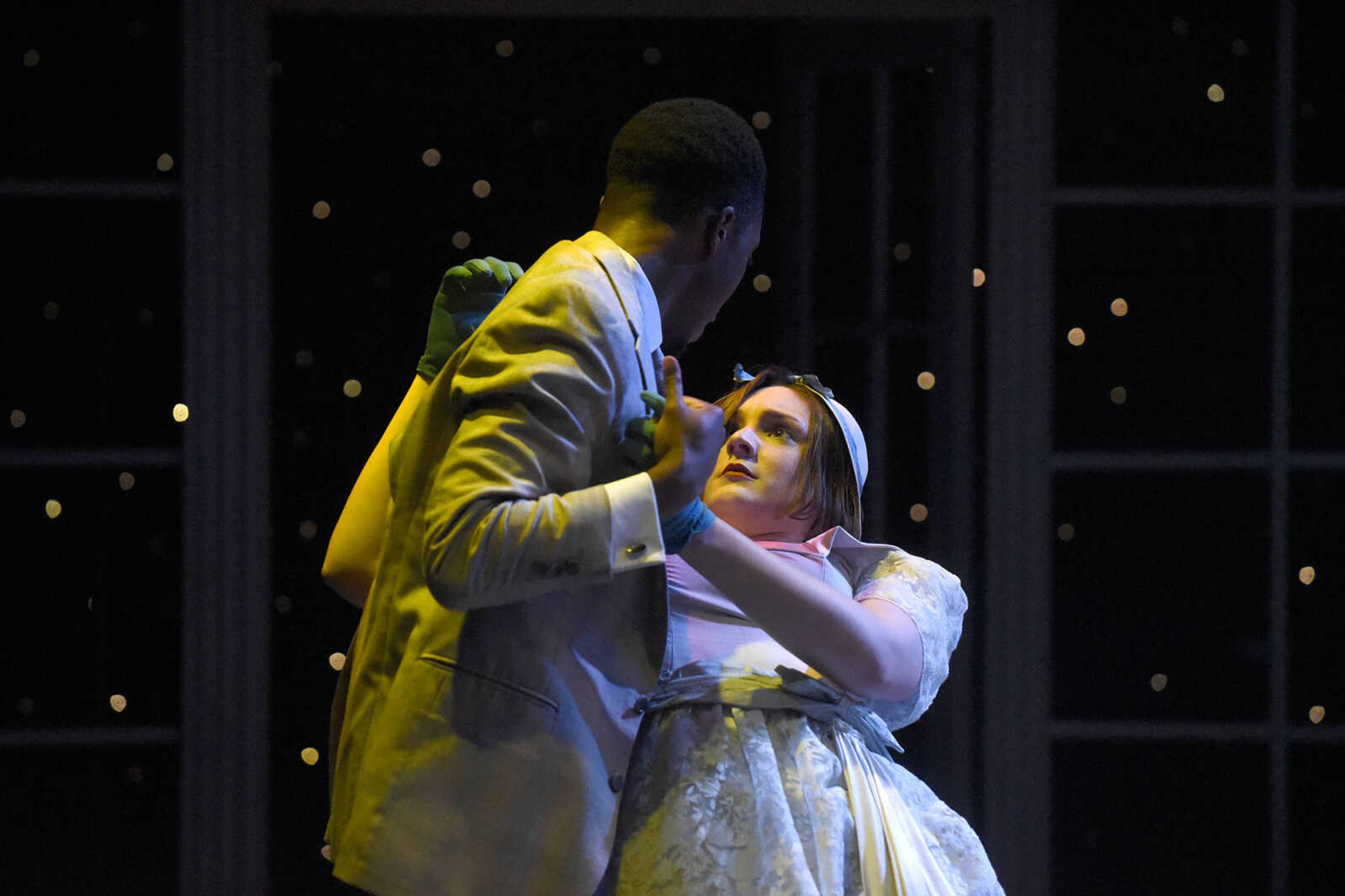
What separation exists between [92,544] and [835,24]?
1805 millimetres

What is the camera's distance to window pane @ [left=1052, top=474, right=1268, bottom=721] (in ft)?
8.96

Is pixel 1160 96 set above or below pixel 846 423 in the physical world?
above

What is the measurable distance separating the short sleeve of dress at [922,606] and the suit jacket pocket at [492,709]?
0.55m

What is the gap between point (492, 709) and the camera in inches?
52.7

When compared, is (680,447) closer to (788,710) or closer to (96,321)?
(788,710)

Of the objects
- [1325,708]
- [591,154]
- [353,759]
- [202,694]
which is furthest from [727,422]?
[1325,708]

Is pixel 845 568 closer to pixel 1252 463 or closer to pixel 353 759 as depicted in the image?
pixel 353 759

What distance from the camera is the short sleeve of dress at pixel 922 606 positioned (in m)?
1.76

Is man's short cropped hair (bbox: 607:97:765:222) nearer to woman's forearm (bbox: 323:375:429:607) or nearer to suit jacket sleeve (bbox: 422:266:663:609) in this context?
suit jacket sleeve (bbox: 422:266:663:609)

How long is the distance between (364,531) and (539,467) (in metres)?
0.49

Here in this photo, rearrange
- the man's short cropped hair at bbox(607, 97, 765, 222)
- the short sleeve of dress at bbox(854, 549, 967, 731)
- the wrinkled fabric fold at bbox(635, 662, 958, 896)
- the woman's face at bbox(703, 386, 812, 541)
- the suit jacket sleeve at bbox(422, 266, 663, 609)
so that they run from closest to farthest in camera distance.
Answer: the suit jacket sleeve at bbox(422, 266, 663, 609)
the man's short cropped hair at bbox(607, 97, 765, 222)
the wrinkled fabric fold at bbox(635, 662, 958, 896)
the short sleeve of dress at bbox(854, 549, 967, 731)
the woman's face at bbox(703, 386, 812, 541)

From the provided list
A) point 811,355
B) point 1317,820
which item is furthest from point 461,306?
point 1317,820

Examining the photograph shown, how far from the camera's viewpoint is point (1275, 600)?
270 centimetres

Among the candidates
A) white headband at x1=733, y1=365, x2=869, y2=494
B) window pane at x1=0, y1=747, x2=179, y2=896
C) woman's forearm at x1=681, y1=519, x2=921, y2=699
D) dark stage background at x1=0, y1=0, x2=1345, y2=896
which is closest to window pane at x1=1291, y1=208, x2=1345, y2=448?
dark stage background at x1=0, y1=0, x2=1345, y2=896
